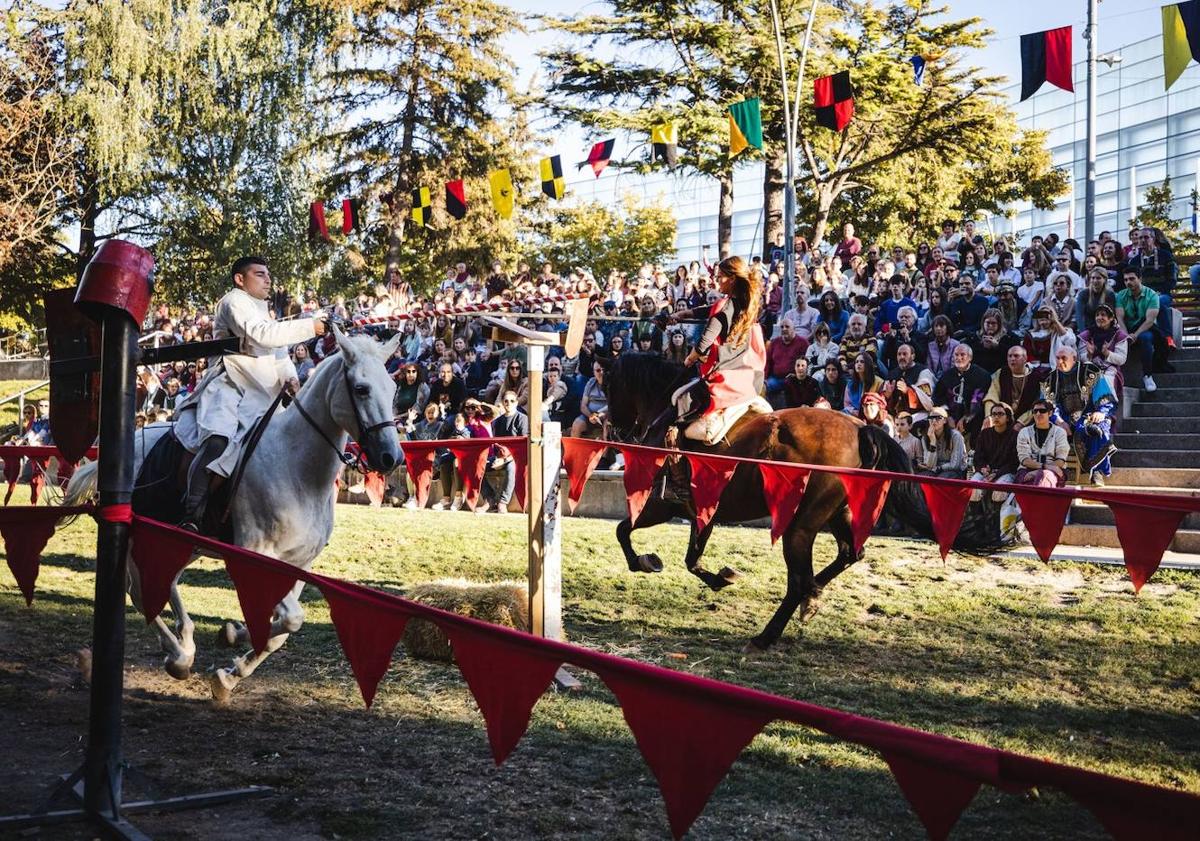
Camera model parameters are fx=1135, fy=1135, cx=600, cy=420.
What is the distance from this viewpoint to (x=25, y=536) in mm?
5164

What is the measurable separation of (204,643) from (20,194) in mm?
35217

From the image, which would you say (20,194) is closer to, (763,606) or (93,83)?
(93,83)

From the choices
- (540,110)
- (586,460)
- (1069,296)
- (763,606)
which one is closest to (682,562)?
(763,606)

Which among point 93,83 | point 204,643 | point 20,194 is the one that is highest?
point 93,83

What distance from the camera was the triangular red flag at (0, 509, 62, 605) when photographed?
202 inches

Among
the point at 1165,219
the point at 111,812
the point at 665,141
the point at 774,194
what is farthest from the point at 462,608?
the point at 1165,219

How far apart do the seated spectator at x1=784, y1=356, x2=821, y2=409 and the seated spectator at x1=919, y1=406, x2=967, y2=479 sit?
1.86 metres

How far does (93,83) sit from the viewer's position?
120 ft

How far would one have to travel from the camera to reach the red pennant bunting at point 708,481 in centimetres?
839

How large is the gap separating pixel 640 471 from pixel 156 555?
4.65m

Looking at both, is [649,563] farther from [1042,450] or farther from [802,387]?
[802,387]

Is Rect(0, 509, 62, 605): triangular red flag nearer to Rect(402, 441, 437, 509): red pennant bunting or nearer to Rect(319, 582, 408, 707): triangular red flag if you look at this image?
Rect(319, 582, 408, 707): triangular red flag

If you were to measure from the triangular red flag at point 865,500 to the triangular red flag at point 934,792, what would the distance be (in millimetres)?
4835

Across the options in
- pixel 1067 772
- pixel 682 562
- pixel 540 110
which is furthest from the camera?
pixel 540 110
